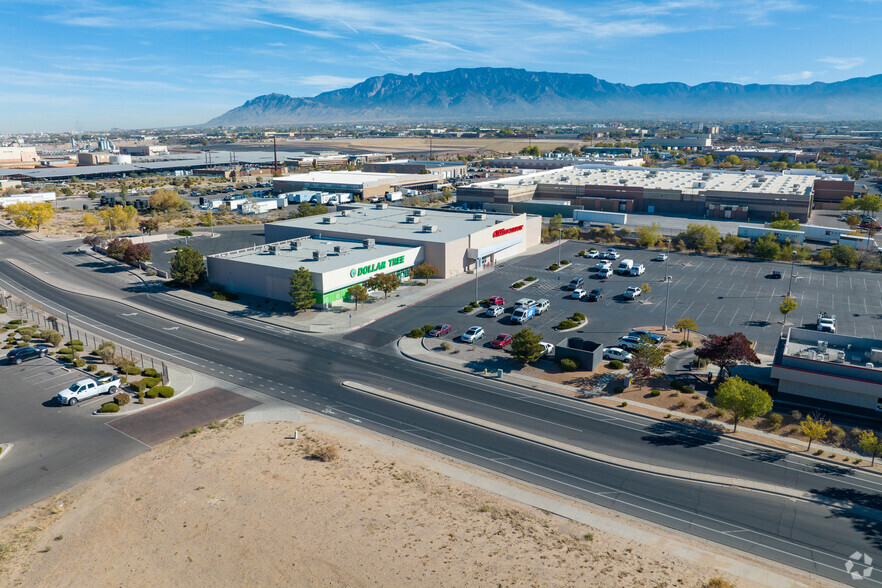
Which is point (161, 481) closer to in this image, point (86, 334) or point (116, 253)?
point (86, 334)

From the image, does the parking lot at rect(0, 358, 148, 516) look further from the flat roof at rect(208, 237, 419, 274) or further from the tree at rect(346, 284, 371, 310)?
the tree at rect(346, 284, 371, 310)

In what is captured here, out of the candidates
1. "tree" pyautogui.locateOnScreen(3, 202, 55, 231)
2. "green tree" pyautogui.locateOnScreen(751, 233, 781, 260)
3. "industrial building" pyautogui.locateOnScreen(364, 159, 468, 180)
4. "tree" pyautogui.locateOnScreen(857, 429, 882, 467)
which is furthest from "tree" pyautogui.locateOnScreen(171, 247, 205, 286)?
"industrial building" pyautogui.locateOnScreen(364, 159, 468, 180)

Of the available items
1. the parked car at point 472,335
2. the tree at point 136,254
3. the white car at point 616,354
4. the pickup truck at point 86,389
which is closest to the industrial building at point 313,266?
the tree at point 136,254

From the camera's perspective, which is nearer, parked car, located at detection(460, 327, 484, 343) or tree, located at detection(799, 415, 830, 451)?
tree, located at detection(799, 415, 830, 451)

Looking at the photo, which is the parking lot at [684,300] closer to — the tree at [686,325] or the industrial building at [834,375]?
the tree at [686,325]

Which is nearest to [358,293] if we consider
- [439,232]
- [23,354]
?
[439,232]
